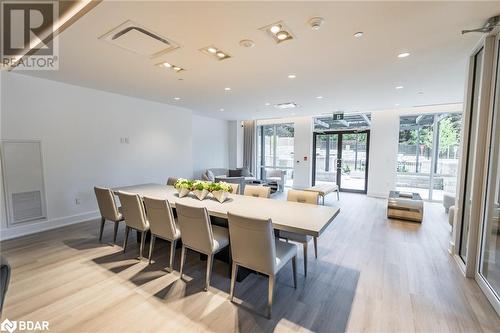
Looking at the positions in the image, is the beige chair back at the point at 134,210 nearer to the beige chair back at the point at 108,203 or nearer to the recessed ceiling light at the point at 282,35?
the beige chair back at the point at 108,203

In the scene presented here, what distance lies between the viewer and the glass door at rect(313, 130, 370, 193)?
7.53m

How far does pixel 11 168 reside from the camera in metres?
3.67

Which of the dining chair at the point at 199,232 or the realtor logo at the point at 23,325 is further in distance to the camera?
the dining chair at the point at 199,232

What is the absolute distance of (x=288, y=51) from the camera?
276cm

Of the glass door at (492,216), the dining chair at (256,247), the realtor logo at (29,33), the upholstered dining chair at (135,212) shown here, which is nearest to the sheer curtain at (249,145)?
the upholstered dining chair at (135,212)

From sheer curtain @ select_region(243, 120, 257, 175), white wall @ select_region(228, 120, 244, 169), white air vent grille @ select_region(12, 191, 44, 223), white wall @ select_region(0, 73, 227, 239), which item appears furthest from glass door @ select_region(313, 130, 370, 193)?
white air vent grille @ select_region(12, 191, 44, 223)

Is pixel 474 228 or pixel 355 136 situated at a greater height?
pixel 355 136

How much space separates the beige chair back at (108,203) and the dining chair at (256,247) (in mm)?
2098

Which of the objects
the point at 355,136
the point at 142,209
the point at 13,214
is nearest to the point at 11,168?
the point at 13,214

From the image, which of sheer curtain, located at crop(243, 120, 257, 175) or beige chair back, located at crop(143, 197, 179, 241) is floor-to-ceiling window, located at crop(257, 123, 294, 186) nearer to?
sheer curtain, located at crop(243, 120, 257, 175)

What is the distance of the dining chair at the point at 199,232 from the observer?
7.42 feet

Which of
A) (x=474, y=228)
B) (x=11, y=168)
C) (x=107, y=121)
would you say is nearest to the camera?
(x=474, y=228)

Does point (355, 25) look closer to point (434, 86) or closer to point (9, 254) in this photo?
point (434, 86)

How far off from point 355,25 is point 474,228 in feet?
8.36
